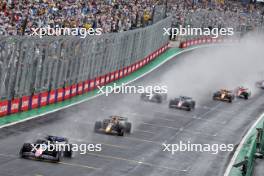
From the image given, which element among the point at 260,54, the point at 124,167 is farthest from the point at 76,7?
the point at 260,54

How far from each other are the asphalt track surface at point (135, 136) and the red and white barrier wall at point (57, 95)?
4.81 feet

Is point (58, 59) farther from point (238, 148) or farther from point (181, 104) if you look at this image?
point (238, 148)

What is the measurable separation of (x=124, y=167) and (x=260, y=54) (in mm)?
73843

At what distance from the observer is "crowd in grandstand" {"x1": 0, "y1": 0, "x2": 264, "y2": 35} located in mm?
46844

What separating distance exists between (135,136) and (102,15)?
22.7 meters

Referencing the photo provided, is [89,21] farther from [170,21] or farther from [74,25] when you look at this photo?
[170,21]

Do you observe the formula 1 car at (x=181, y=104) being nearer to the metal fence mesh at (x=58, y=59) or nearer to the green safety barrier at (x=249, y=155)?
the metal fence mesh at (x=58, y=59)

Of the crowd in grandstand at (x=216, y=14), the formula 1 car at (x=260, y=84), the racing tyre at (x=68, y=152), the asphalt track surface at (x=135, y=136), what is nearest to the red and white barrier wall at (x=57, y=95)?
the asphalt track surface at (x=135, y=136)

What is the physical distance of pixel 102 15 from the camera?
6347 cm

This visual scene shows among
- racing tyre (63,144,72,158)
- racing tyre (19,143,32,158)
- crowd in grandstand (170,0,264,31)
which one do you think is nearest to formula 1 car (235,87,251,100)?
crowd in grandstand (170,0,264,31)

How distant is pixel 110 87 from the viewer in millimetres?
60656

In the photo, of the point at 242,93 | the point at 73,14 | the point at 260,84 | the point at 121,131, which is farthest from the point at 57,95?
the point at 260,84

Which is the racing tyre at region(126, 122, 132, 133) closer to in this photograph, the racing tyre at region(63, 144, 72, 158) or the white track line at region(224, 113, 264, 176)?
the white track line at region(224, 113, 264, 176)

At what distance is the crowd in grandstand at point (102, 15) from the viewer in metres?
46.8
